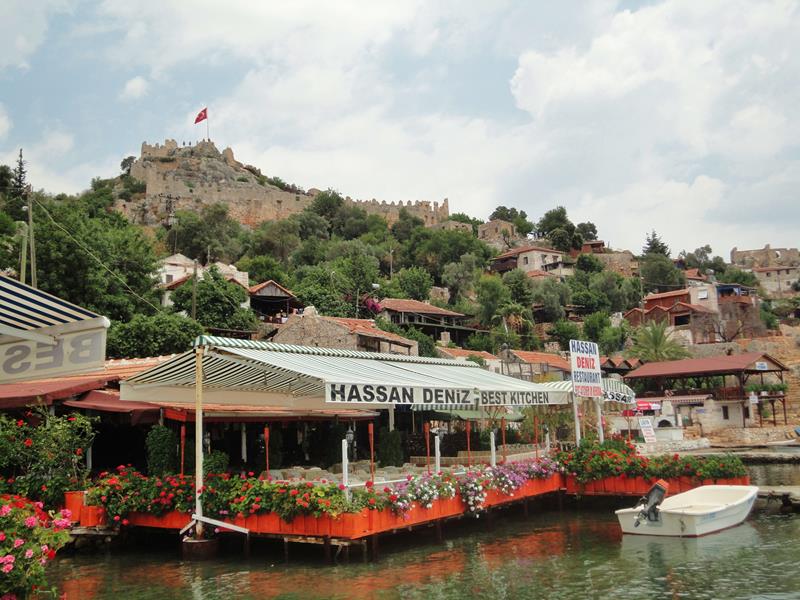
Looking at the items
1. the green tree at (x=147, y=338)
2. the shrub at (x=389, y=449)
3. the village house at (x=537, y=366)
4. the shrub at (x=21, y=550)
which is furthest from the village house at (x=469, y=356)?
the shrub at (x=21, y=550)

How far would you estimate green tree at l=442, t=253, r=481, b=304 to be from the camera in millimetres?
76062

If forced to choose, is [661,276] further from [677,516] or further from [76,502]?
[76,502]

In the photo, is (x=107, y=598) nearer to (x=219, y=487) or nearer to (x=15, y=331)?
(x=219, y=487)

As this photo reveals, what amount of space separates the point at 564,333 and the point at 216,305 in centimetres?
3203

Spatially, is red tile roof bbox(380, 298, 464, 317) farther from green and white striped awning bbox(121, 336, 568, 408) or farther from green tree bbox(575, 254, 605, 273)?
green and white striped awning bbox(121, 336, 568, 408)

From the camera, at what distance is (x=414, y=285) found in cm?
6869

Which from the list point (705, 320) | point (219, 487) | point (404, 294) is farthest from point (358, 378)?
point (705, 320)

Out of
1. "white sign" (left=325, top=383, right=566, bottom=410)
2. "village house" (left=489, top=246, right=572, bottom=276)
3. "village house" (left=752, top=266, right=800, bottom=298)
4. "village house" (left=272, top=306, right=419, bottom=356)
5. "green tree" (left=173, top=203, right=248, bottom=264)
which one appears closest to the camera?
"white sign" (left=325, top=383, right=566, bottom=410)

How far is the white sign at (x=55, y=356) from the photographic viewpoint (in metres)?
5.63

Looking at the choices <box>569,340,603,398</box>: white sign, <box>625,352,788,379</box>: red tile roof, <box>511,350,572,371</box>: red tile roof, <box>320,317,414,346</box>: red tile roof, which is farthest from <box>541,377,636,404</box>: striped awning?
<box>511,350,572,371</box>: red tile roof

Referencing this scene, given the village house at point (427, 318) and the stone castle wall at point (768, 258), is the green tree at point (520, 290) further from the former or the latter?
the stone castle wall at point (768, 258)

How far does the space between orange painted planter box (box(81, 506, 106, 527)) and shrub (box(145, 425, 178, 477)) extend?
45.5 inches

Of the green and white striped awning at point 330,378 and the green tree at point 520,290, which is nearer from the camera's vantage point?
the green and white striped awning at point 330,378

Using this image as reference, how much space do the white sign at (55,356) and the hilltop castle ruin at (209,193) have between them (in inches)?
3390
